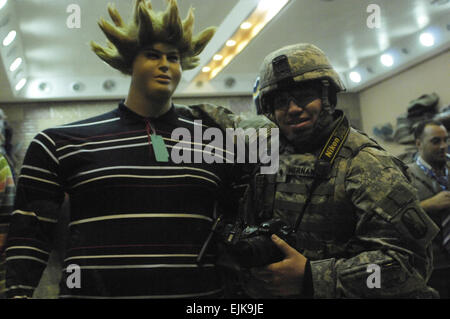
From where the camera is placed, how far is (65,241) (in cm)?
114

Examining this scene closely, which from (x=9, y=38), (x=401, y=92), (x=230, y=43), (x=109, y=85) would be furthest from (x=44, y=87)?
(x=401, y=92)

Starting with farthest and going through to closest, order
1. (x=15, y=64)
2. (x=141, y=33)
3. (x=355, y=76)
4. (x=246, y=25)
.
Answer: (x=355, y=76)
(x=15, y=64)
(x=246, y=25)
(x=141, y=33)

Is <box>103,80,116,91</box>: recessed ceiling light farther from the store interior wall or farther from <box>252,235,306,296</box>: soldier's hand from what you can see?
<box>252,235,306,296</box>: soldier's hand

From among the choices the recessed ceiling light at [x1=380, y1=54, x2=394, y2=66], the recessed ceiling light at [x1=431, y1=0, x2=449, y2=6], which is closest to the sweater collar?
the recessed ceiling light at [x1=431, y1=0, x2=449, y2=6]

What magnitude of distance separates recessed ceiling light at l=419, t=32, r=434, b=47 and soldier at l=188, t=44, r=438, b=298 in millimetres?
2742

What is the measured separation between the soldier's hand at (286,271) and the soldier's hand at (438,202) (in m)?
1.56

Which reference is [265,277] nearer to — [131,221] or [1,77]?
[131,221]

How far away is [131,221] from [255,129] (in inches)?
21.3

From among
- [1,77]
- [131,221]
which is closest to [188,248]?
[131,221]

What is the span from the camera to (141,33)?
3.77 feet

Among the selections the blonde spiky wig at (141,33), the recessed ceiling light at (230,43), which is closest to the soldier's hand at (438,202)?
the blonde spiky wig at (141,33)

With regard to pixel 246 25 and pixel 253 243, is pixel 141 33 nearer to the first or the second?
pixel 253 243

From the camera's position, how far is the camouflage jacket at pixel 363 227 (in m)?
1.04

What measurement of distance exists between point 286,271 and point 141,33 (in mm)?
781
